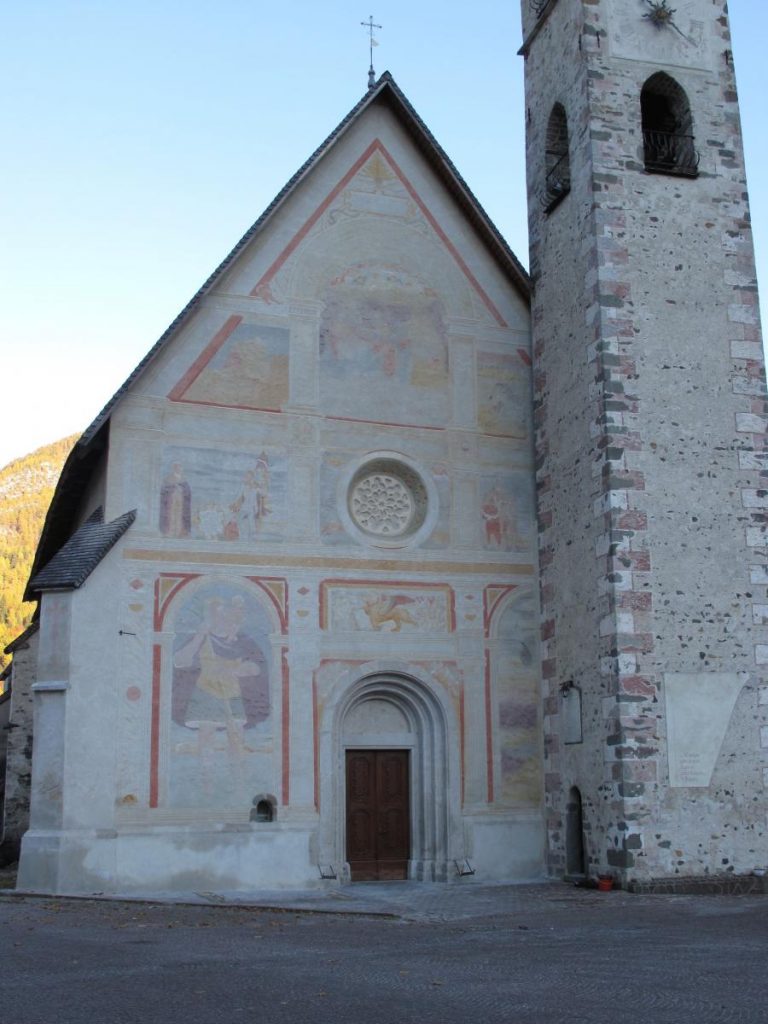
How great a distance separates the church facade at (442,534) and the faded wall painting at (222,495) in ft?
0.15

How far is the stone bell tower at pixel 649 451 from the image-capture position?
16.6 m

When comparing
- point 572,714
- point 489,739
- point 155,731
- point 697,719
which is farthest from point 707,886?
point 155,731

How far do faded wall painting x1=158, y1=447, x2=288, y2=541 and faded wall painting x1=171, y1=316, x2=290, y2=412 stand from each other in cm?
84

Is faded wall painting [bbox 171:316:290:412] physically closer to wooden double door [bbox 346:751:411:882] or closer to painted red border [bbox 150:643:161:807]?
painted red border [bbox 150:643:161:807]

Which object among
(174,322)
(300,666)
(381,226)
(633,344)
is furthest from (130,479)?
(633,344)

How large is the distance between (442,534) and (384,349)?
312 centimetres

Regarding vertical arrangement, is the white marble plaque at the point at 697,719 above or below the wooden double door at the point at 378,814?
above

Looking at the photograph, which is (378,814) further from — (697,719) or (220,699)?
(697,719)

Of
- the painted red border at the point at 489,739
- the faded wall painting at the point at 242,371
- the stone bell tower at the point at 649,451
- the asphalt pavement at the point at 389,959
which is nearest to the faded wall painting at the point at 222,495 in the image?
the faded wall painting at the point at 242,371

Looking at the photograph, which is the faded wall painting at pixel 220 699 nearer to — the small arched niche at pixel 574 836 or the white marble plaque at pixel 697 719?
the small arched niche at pixel 574 836

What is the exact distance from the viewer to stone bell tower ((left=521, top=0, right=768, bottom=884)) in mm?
16594

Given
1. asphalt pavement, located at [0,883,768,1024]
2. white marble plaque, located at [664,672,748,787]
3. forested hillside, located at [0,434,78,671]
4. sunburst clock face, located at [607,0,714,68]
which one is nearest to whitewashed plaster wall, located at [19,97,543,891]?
asphalt pavement, located at [0,883,768,1024]

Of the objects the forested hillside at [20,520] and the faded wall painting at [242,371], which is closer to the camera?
the faded wall painting at [242,371]

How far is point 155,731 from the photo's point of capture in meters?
17.0
